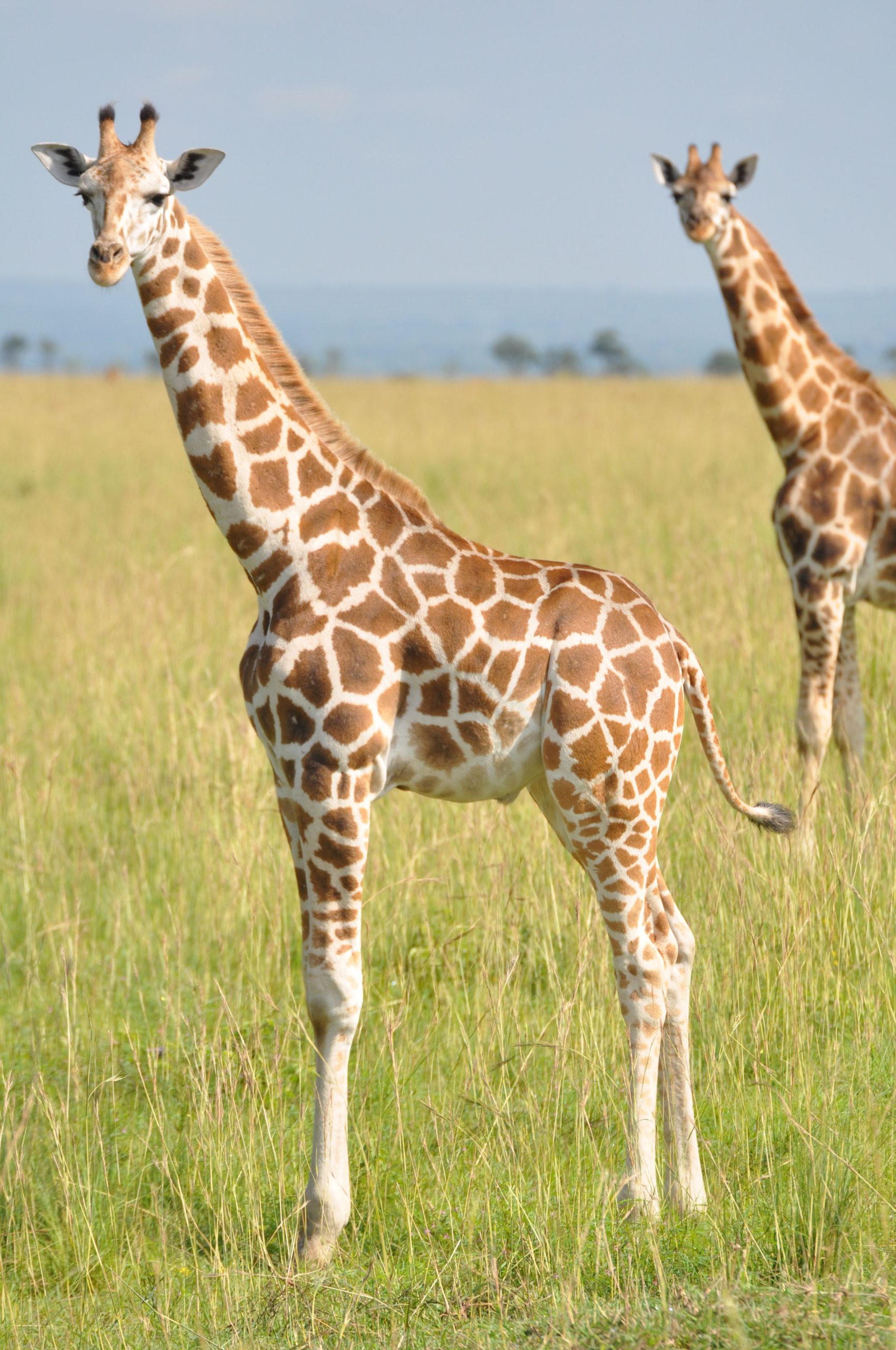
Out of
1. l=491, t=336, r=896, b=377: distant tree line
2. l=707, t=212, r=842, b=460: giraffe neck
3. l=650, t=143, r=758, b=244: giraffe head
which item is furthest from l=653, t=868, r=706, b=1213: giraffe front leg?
l=491, t=336, r=896, b=377: distant tree line

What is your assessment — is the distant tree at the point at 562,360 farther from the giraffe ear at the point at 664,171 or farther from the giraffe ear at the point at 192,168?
the giraffe ear at the point at 192,168

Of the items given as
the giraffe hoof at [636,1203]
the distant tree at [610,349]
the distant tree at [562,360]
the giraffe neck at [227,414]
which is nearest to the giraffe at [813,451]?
the giraffe hoof at [636,1203]

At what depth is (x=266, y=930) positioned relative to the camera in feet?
18.7

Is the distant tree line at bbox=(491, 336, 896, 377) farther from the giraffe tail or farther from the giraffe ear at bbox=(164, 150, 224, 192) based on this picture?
the giraffe ear at bbox=(164, 150, 224, 192)

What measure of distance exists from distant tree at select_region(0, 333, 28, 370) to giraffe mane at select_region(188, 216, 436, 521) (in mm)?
78657

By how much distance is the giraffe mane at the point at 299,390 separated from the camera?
12.9ft

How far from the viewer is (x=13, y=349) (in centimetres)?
8238

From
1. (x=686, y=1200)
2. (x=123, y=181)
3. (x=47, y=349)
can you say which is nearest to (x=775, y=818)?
(x=686, y=1200)

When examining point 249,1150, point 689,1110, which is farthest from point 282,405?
point 689,1110

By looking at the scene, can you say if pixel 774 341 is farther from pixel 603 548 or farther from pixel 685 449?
pixel 685 449

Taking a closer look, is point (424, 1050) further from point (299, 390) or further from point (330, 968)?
point (299, 390)

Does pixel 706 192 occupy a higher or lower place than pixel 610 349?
lower

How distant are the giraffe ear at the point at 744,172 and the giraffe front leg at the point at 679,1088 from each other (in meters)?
4.13

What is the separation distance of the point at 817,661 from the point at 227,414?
3.42 m
